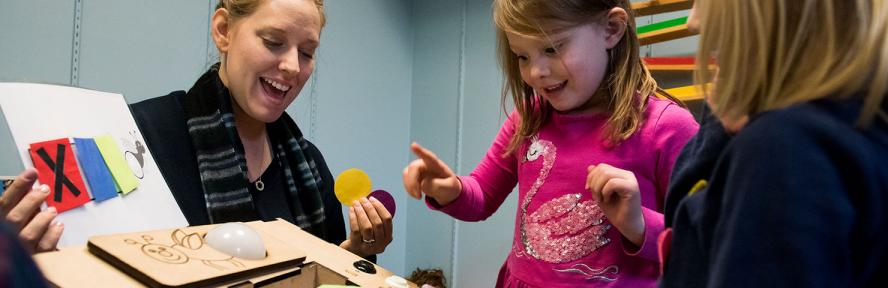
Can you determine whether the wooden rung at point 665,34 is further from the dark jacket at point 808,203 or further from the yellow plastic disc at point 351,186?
the dark jacket at point 808,203

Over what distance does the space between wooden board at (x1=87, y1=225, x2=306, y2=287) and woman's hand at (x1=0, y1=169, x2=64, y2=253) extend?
174mm

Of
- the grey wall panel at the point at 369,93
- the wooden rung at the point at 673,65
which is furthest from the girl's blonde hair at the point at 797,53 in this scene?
the grey wall panel at the point at 369,93

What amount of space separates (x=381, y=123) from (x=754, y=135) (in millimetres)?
2849

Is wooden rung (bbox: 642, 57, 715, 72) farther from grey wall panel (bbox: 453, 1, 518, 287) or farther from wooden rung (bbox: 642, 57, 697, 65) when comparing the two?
grey wall panel (bbox: 453, 1, 518, 287)

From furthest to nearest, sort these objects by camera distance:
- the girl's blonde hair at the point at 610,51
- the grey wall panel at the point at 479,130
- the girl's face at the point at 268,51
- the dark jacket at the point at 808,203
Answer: the grey wall panel at the point at 479,130, the girl's face at the point at 268,51, the girl's blonde hair at the point at 610,51, the dark jacket at the point at 808,203

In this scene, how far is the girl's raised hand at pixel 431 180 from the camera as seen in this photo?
0.94 m

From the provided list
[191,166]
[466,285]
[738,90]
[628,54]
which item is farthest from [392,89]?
[738,90]

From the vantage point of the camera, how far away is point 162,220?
99 centimetres

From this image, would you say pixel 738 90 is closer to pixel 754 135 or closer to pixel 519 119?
pixel 754 135

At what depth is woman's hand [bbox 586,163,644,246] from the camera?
2.51 feet

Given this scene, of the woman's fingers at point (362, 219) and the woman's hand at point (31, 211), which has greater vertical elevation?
the woman's hand at point (31, 211)

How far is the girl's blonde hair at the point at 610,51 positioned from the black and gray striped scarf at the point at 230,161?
0.56 m

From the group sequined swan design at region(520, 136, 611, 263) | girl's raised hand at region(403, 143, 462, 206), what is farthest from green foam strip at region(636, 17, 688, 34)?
girl's raised hand at region(403, 143, 462, 206)

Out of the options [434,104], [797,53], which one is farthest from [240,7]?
[434,104]
